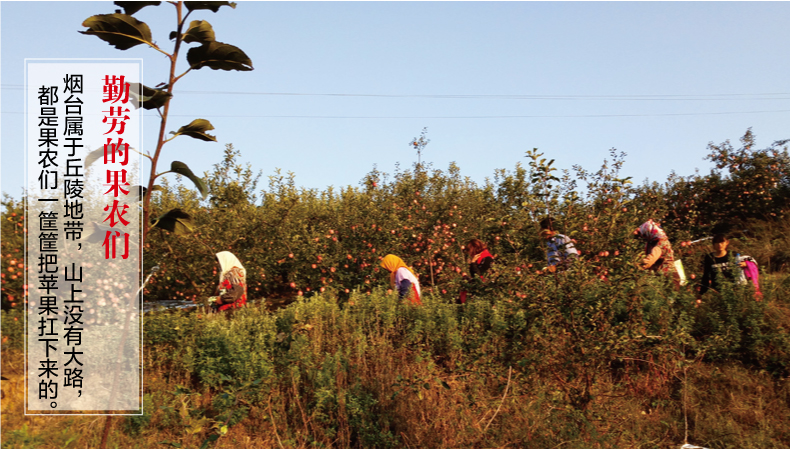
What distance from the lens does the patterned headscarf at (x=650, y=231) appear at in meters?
5.85

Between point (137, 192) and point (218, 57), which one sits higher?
point (218, 57)

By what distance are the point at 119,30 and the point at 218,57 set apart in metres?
0.42

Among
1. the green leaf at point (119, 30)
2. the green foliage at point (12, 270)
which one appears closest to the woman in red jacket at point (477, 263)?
the green leaf at point (119, 30)

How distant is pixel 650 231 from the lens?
592 centimetres

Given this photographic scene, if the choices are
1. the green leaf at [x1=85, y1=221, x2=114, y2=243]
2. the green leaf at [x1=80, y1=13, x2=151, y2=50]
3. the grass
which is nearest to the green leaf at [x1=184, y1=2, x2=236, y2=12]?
the green leaf at [x1=80, y1=13, x2=151, y2=50]

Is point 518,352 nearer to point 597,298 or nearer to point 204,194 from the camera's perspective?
point 597,298

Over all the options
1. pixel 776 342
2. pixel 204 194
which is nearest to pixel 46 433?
pixel 204 194

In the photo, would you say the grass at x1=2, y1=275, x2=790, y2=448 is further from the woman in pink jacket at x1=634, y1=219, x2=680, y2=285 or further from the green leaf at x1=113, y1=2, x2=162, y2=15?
the green leaf at x1=113, y1=2, x2=162, y2=15

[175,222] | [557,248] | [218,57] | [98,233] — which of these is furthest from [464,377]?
[218,57]

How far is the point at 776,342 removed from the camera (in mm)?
5152

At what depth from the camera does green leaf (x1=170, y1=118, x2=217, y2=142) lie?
2383 millimetres

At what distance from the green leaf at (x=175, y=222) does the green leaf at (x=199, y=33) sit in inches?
31.3

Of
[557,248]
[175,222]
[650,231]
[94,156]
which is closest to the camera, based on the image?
[94,156]

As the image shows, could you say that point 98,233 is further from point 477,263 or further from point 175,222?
point 477,263
